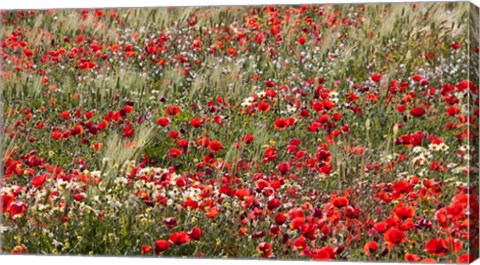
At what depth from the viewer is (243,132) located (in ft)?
22.4

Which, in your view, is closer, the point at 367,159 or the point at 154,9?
the point at 367,159

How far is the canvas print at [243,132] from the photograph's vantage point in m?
6.45

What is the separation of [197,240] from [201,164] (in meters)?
0.42

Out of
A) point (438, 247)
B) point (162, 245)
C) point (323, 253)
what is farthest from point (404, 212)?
point (162, 245)

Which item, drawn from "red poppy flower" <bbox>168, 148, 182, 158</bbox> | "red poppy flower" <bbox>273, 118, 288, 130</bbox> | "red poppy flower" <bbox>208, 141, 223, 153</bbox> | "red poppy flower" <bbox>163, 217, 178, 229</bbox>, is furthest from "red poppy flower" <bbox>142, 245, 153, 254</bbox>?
"red poppy flower" <bbox>273, 118, 288, 130</bbox>

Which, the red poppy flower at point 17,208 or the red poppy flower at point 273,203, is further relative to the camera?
the red poppy flower at point 17,208

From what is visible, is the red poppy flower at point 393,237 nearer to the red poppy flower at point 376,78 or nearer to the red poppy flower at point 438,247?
the red poppy flower at point 438,247

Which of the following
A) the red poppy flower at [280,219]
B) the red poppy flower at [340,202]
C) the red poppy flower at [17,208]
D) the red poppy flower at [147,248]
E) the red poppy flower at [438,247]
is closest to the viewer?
the red poppy flower at [438,247]

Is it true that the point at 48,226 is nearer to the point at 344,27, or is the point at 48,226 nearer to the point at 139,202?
the point at 139,202

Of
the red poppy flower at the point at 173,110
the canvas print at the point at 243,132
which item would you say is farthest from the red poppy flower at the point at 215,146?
the red poppy flower at the point at 173,110

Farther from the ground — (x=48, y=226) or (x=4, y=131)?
(x=4, y=131)

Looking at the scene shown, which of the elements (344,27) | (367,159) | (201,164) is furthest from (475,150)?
(201,164)

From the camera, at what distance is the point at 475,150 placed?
640cm

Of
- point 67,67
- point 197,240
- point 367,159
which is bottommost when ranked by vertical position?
point 197,240
